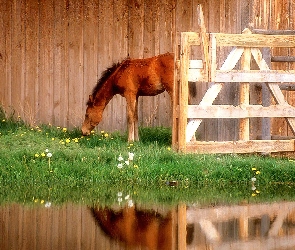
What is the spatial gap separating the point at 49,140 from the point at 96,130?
2.16 metres

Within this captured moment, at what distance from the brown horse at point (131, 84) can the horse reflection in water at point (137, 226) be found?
5907 millimetres

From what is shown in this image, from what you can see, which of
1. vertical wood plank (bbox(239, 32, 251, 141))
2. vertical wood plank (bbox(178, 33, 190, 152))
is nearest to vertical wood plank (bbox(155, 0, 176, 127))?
vertical wood plank (bbox(239, 32, 251, 141))

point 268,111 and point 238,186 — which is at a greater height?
point 268,111

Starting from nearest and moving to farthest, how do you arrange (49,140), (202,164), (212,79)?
(202,164) → (212,79) → (49,140)

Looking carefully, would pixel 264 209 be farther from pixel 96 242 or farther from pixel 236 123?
pixel 236 123

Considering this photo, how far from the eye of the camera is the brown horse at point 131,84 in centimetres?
1619

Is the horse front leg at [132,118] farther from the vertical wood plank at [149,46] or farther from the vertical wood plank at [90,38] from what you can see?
the vertical wood plank at [90,38]

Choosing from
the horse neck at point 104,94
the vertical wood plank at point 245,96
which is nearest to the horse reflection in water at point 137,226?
the vertical wood plank at point 245,96

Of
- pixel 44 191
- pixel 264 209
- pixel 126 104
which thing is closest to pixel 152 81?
pixel 126 104

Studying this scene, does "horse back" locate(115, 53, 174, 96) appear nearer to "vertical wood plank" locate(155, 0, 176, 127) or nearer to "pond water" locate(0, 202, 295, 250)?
"vertical wood plank" locate(155, 0, 176, 127)

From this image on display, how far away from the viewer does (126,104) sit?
17.5 m

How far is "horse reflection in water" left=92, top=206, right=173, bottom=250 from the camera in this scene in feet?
27.1

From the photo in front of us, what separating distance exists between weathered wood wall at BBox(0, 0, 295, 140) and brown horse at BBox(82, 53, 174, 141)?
855 millimetres

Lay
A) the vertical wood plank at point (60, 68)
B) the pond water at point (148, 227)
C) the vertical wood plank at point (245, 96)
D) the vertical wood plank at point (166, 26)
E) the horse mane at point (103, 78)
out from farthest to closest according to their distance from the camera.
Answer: the vertical wood plank at point (60, 68) → the vertical wood plank at point (166, 26) → the horse mane at point (103, 78) → the vertical wood plank at point (245, 96) → the pond water at point (148, 227)
